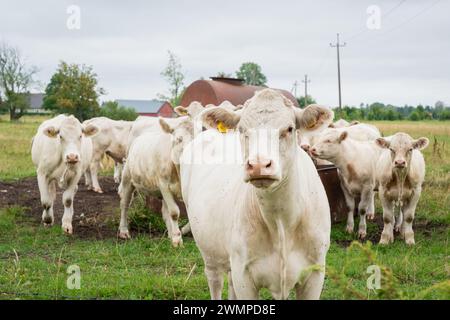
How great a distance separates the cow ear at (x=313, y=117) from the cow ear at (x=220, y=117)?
1.52 ft

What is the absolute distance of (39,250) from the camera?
9.22 metres

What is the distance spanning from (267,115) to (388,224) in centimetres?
648

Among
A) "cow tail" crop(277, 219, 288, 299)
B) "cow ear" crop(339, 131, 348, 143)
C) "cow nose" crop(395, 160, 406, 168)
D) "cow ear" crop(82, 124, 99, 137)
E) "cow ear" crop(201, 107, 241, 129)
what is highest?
"cow ear" crop(201, 107, 241, 129)

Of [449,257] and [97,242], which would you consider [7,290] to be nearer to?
[97,242]

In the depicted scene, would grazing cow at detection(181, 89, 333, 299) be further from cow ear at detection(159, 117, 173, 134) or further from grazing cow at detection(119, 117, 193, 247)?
cow ear at detection(159, 117, 173, 134)

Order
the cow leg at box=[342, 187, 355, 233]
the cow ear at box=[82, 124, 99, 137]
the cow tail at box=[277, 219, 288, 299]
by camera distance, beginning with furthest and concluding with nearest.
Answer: the cow ear at box=[82, 124, 99, 137], the cow leg at box=[342, 187, 355, 233], the cow tail at box=[277, 219, 288, 299]

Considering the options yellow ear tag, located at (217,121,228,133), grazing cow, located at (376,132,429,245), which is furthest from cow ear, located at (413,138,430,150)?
yellow ear tag, located at (217,121,228,133)

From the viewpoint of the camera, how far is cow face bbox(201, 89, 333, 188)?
388cm

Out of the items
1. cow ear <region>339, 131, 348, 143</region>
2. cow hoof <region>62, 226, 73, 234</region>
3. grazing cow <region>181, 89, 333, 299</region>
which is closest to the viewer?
grazing cow <region>181, 89, 333, 299</region>

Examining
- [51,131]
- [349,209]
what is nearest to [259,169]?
[51,131]

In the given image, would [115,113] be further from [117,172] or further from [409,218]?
[409,218]

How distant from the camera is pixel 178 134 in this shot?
9.77 metres

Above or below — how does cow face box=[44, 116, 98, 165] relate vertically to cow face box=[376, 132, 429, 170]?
above

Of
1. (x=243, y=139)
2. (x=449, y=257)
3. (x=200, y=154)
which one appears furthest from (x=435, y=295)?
(x=243, y=139)
